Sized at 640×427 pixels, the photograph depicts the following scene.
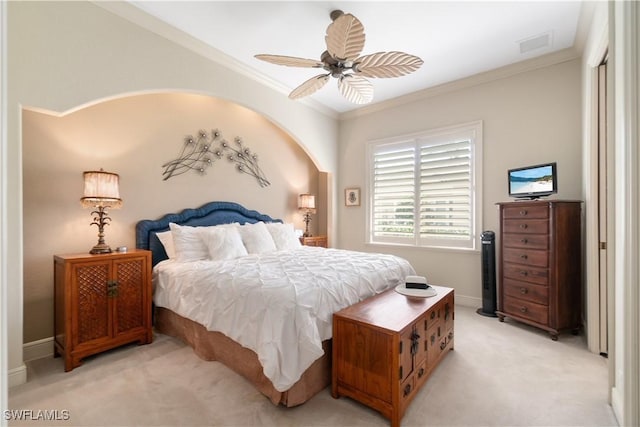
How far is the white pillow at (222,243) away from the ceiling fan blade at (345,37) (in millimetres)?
2129

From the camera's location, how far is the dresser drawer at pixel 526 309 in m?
2.70

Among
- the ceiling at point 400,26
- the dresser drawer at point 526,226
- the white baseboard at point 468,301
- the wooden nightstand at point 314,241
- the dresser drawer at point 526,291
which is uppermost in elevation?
the ceiling at point 400,26

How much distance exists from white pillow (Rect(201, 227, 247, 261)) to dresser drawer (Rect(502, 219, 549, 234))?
116 inches

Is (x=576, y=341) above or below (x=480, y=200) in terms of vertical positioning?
below

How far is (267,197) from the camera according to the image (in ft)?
14.6

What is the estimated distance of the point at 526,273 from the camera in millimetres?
2857

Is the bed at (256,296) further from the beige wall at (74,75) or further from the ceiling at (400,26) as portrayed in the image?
the ceiling at (400,26)

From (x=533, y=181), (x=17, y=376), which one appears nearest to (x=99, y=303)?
(x=17, y=376)

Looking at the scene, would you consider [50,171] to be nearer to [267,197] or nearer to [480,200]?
[267,197]

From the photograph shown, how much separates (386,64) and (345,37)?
48cm

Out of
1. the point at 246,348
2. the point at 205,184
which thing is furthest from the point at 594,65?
the point at 205,184

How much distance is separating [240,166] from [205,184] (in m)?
0.61

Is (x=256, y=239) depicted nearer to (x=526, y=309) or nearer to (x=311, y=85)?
(x=311, y=85)

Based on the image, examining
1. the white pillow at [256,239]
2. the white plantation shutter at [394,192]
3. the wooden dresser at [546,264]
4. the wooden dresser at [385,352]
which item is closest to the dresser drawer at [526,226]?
the wooden dresser at [546,264]
